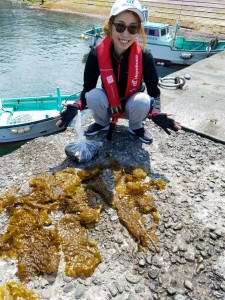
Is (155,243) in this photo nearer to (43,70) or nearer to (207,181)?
(207,181)

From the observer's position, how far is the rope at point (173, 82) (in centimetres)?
603

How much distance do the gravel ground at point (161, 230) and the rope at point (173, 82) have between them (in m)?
2.19

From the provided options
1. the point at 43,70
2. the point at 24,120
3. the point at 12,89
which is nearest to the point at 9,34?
the point at 43,70

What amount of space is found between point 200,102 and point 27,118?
18.5ft

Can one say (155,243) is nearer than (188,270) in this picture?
No

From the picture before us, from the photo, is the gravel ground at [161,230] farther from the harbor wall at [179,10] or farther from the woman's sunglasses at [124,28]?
the harbor wall at [179,10]

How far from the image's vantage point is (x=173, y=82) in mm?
6289

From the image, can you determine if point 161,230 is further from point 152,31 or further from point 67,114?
point 152,31

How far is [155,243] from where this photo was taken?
265 centimetres

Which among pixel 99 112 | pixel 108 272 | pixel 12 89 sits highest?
pixel 99 112

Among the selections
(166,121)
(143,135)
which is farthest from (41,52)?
(166,121)

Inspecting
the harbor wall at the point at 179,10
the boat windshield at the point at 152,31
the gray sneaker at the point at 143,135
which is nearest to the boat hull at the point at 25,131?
the gray sneaker at the point at 143,135

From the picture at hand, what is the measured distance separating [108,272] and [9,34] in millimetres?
26516

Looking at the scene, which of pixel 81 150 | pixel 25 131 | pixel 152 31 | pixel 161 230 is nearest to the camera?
pixel 161 230
